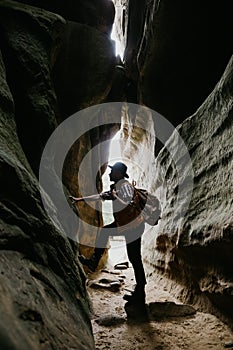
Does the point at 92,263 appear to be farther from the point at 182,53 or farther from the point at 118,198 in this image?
the point at 182,53

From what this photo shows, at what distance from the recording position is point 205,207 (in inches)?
180

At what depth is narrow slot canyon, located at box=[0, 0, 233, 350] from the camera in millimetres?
2494

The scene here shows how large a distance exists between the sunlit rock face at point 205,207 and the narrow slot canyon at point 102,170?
3 centimetres

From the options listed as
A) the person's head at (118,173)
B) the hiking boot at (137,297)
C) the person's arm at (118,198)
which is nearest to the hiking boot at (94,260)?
the hiking boot at (137,297)

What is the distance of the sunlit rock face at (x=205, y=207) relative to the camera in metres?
3.92

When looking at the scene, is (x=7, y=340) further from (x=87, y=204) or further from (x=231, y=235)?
(x=87, y=204)

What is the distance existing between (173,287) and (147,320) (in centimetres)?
191

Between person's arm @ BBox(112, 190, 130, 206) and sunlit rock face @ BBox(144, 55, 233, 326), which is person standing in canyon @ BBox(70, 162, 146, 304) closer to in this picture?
person's arm @ BBox(112, 190, 130, 206)

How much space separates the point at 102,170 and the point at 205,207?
30.4 feet

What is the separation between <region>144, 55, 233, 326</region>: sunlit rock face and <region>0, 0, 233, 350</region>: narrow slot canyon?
27mm

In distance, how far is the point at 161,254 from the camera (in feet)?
23.7

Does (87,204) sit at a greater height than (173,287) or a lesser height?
greater

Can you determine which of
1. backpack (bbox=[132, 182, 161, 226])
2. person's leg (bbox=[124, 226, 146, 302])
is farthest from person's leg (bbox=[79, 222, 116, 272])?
backpack (bbox=[132, 182, 161, 226])

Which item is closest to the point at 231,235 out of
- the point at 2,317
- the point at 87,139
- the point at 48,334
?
the point at 48,334
